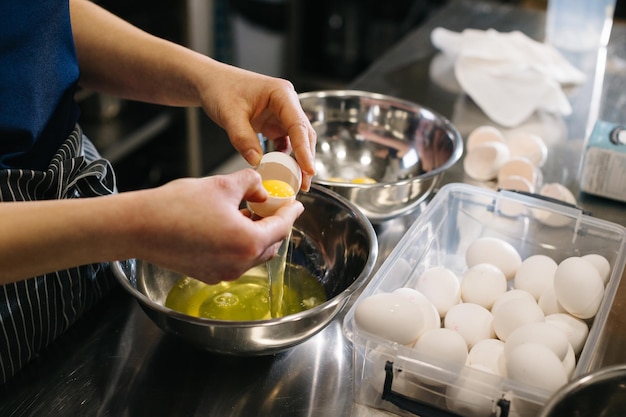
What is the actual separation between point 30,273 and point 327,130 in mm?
869

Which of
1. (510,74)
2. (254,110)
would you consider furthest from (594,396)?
(510,74)

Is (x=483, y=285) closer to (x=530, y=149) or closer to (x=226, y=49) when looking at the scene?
(x=530, y=149)

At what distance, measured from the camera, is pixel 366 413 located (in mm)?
855

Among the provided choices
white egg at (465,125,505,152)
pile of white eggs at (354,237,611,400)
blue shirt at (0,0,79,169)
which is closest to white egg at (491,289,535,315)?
pile of white eggs at (354,237,611,400)

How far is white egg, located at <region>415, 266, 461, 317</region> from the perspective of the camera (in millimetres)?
976

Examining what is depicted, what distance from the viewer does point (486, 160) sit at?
1.35 meters

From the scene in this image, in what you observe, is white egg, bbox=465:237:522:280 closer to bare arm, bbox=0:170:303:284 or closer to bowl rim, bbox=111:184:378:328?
bowl rim, bbox=111:184:378:328

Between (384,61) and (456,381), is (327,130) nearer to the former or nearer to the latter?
(384,61)

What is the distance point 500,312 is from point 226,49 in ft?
7.64

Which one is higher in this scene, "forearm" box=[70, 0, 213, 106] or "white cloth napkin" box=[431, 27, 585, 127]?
"forearm" box=[70, 0, 213, 106]

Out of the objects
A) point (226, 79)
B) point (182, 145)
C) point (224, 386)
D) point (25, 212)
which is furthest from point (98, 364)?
point (182, 145)

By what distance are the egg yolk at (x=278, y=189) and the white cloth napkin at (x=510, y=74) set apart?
830 millimetres

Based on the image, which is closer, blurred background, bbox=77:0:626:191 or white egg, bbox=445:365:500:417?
white egg, bbox=445:365:500:417

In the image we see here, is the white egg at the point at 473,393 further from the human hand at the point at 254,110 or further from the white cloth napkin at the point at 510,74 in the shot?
the white cloth napkin at the point at 510,74
